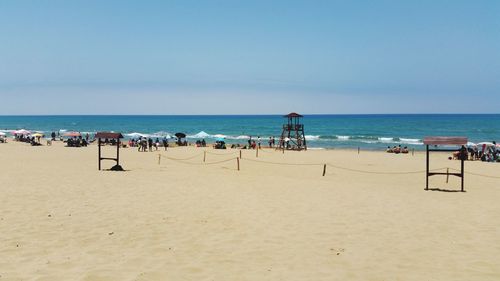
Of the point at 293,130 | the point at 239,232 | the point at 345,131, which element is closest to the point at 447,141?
the point at 239,232

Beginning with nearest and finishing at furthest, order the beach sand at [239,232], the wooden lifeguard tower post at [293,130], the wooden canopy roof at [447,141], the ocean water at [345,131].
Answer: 1. the beach sand at [239,232]
2. the wooden canopy roof at [447,141]
3. the wooden lifeguard tower post at [293,130]
4. the ocean water at [345,131]

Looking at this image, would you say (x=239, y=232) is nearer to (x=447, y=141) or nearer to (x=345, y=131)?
(x=447, y=141)

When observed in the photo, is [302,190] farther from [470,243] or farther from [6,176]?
[6,176]

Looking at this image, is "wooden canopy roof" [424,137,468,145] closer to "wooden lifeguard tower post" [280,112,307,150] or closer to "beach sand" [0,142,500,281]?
"beach sand" [0,142,500,281]

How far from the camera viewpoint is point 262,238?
386 inches

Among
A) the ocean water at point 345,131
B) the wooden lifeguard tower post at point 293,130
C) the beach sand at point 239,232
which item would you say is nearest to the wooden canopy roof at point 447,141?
the beach sand at point 239,232

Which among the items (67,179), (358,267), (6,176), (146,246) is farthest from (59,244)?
(6,176)

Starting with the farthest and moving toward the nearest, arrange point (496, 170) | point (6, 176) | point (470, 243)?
1. point (496, 170)
2. point (6, 176)
3. point (470, 243)

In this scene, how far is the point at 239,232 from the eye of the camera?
10297 millimetres

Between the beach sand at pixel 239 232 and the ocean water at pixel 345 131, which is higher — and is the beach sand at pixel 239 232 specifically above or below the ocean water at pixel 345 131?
below

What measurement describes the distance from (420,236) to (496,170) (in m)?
22.5

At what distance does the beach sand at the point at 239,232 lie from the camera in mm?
7668

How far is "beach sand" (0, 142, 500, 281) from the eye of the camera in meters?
7.67

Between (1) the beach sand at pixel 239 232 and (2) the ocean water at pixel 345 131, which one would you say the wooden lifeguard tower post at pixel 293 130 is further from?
(1) the beach sand at pixel 239 232
